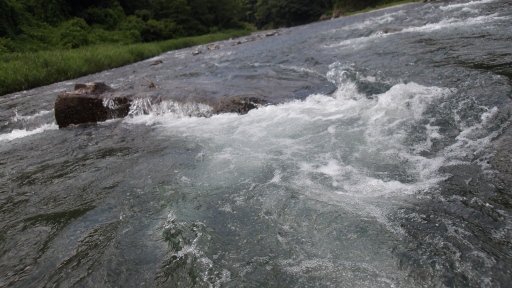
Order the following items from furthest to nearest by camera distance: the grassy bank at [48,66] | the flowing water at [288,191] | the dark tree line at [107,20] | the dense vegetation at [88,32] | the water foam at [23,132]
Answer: the dark tree line at [107,20]
the dense vegetation at [88,32]
the grassy bank at [48,66]
the water foam at [23,132]
the flowing water at [288,191]

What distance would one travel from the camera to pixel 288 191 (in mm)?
3592

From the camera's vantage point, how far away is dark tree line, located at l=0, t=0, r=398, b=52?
75.6ft

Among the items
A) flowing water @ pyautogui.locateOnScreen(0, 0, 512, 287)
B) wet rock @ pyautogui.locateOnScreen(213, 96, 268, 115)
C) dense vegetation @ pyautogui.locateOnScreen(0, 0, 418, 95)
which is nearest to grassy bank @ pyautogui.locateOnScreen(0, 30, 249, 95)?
dense vegetation @ pyautogui.locateOnScreen(0, 0, 418, 95)

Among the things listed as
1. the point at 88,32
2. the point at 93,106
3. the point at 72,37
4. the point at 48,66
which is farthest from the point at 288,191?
the point at 88,32

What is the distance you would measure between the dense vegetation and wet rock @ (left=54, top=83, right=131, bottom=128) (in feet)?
25.2

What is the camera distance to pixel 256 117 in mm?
6570

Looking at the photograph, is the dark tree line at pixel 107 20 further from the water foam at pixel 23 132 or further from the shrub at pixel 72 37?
the water foam at pixel 23 132

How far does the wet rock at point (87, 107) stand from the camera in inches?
305

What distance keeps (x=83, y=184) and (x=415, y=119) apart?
5184 millimetres

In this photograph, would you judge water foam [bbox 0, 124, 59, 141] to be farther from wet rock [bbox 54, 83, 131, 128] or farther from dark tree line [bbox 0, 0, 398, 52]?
dark tree line [bbox 0, 0, 398, 52]

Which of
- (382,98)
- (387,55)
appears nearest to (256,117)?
(382,98)

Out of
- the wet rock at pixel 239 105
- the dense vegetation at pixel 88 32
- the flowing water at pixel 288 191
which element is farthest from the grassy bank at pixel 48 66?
the wet rock at pixel 239 105

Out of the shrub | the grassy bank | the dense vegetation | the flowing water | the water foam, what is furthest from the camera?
the shrub

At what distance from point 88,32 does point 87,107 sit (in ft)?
79.4
